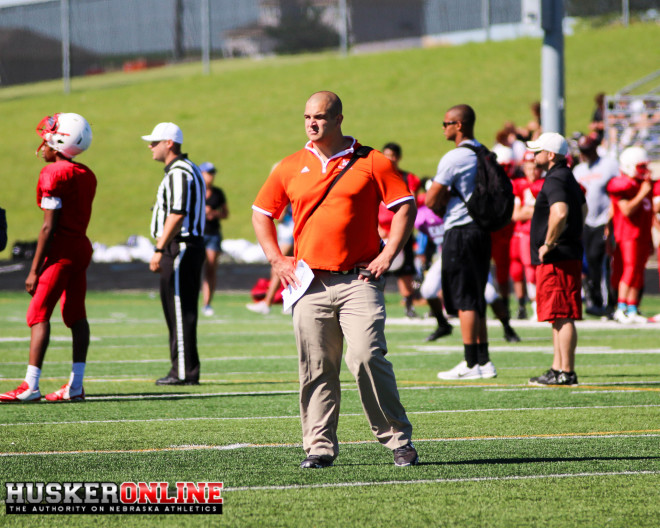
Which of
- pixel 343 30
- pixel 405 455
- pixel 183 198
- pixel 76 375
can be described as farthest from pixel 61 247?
pixel 343 30

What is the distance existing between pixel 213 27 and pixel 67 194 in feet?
136

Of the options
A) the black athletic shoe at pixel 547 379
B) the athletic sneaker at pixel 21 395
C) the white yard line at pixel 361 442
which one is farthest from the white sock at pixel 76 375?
the black athletic shoe at pixel 547 379

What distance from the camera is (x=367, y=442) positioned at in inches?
271

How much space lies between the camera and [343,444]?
681 centimetres

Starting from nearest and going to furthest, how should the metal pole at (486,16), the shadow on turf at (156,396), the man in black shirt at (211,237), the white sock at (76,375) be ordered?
1. the white sock at (76,375)
2. the shadow on turf at (156,396)
3. the man in black shirt at (211,237)
4. the metal pole at (486,16)

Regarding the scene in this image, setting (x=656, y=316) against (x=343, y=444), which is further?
(x=656, y=316)

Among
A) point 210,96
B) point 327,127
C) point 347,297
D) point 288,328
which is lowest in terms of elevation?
point 288,328

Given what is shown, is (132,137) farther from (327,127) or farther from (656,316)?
(327,127)

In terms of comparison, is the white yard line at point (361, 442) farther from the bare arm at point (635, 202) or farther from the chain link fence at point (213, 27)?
the chain link fence at point (213, 27)

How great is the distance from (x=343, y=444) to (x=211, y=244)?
35.6 feet

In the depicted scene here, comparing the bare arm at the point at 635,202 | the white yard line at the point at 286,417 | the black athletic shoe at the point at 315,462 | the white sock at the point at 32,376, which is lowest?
the white yard line at the point at 286,417

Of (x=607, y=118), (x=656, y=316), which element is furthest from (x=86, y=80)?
(x=656, y=316)

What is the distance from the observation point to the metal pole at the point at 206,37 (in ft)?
153

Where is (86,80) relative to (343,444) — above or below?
above
